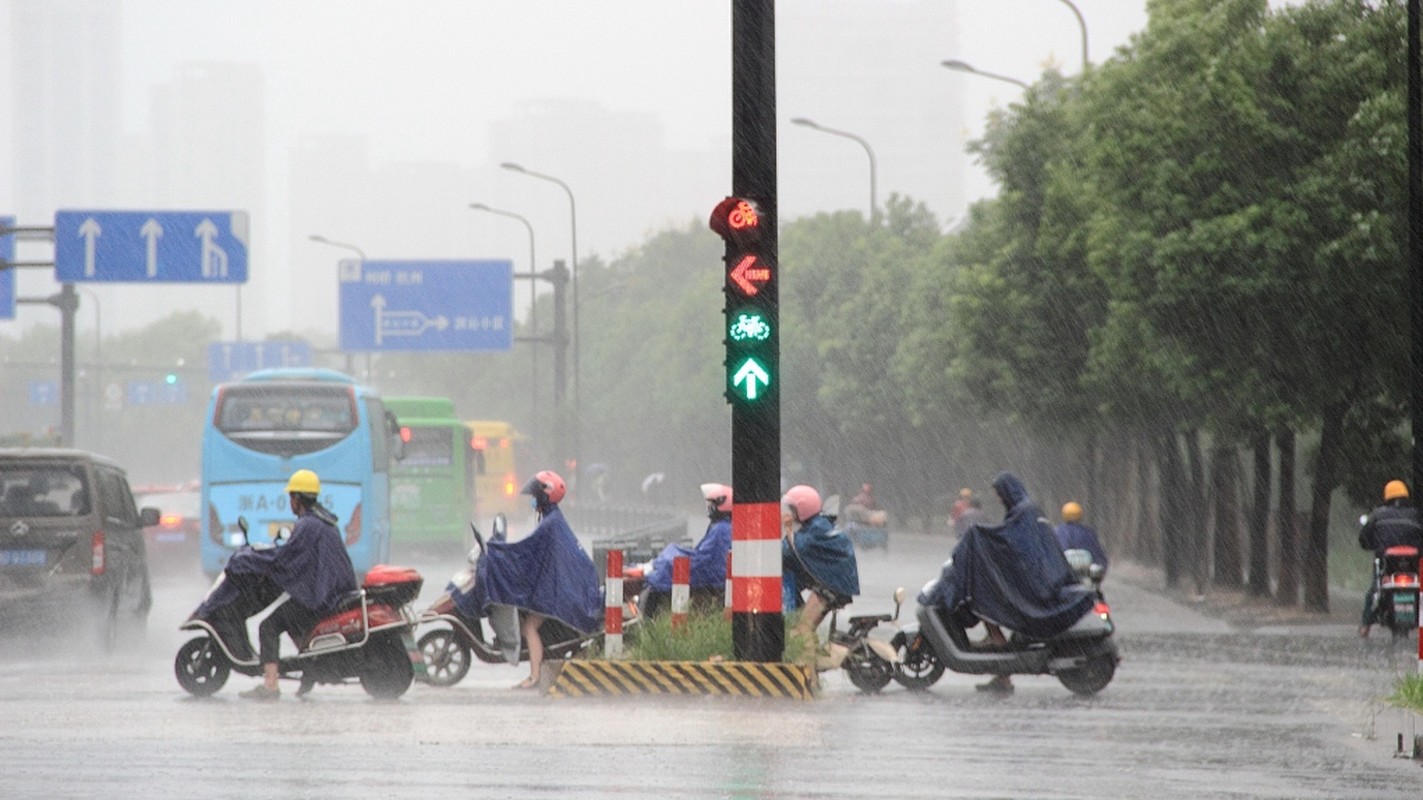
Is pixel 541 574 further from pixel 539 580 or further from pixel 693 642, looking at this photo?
pixel 693 642

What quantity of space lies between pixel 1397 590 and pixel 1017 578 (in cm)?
891

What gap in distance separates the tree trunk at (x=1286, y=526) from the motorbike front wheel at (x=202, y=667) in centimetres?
1770

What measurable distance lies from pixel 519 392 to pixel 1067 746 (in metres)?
115

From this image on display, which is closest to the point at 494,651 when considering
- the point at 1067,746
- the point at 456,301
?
the point at 1067,746

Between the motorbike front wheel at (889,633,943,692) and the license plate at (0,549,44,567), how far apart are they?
26.0ft

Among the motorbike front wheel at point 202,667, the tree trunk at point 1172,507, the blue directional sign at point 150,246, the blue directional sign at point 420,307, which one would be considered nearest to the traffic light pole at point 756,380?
the motorbike front wheel at point 202,667

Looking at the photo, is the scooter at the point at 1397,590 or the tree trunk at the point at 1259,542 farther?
the tree trunk at the point at 1259,542

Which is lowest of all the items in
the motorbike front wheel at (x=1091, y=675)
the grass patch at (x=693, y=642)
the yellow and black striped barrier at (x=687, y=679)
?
the motorbike front wheel at (x=1091, y=675)

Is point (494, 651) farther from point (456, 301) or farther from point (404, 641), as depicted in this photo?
point (456, 301)

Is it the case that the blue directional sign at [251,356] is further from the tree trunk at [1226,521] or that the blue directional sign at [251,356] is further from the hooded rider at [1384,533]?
the hooded rider at [1384,533]

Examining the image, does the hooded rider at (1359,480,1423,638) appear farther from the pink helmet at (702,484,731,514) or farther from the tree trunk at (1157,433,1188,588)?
the tree trunk at (1157,433,1188,588)

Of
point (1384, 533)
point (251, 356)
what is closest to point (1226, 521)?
point (1384, 533)

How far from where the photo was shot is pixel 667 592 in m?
17.4

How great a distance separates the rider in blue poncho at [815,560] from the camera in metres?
16.5
